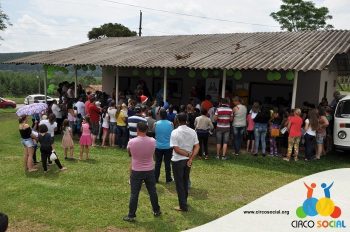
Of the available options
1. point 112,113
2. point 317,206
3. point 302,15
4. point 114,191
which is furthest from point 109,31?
point 317,206

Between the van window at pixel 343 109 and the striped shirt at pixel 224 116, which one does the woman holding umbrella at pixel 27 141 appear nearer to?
the striped shirt at pixel 224 116

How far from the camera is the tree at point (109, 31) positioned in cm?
4060

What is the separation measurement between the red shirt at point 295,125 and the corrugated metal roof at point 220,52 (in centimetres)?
141

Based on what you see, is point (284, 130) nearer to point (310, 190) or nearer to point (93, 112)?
point (93, 112)

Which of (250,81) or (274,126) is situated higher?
(250,81)

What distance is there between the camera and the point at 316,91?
14.7 m

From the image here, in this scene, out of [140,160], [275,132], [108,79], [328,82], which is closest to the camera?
[140,160]

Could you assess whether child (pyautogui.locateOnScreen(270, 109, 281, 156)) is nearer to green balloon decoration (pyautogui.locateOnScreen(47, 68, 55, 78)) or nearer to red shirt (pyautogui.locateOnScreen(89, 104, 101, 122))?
red shirt (pyautogui.locateOnScreen(89, 104, 101, 122))

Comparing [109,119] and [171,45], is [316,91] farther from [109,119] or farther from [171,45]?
[109,119]

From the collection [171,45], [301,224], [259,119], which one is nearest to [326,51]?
[259,119]

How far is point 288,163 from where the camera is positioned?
10.7 meters

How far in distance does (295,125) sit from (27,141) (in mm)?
7098

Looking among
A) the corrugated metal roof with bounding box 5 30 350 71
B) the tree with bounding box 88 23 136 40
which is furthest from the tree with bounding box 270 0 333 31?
the corrugated metal roof with bounding box 5 30 350 71

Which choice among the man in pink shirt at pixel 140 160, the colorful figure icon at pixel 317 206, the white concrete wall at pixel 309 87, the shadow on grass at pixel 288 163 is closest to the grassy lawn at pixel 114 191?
the shadow on grass at pixel 288 163
